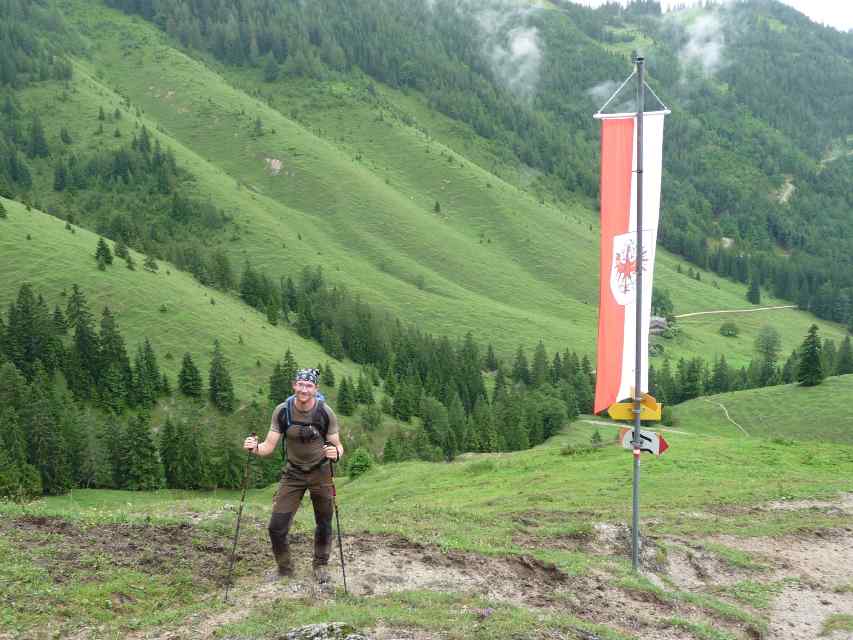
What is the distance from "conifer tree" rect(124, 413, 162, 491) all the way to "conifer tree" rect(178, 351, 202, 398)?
15.4 meters

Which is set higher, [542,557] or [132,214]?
[132,214]

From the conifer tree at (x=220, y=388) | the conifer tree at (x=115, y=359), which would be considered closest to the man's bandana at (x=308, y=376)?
the conifer tree at (x=115, y=359)

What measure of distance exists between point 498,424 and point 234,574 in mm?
89019

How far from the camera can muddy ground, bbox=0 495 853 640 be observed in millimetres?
14555

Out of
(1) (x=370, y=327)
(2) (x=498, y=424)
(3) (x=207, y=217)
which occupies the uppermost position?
(3) (x=207, y=217)

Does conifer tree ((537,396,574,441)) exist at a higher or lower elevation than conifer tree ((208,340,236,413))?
lower

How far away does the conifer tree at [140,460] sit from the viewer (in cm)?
8288

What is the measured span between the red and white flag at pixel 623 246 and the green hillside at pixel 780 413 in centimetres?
7123

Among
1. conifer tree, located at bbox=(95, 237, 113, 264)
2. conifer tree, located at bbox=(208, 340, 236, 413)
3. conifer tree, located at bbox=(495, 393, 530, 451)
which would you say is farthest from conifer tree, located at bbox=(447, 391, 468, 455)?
conifer tree, located at bbox=(95, 237, 113, 264)

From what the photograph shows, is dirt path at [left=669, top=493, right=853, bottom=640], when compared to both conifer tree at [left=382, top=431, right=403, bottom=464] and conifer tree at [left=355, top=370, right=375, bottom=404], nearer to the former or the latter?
conifer tree at [left=382, top=431, right=403, bottom=464]

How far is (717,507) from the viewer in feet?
92.2

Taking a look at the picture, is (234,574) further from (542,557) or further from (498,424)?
(498,424)

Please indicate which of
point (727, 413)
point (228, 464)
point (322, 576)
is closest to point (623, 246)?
point (322, 576)

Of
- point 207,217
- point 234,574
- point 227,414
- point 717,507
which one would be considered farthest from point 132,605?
point 207,217
